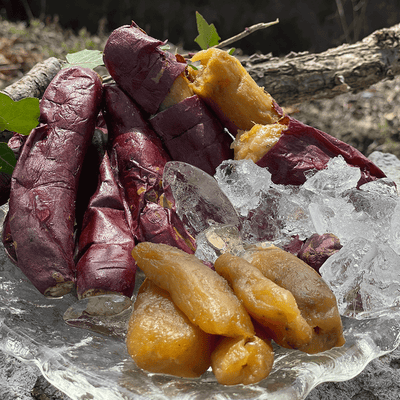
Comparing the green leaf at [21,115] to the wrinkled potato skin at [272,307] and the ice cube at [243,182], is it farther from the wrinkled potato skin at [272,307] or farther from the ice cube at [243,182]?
the wrinkled potato skin at [272,307]

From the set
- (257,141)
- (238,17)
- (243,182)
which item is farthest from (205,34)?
(238,17)

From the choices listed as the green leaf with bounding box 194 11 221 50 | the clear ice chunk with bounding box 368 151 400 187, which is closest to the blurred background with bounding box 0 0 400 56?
the clear ice chunk with bounding box 368 151 400 187

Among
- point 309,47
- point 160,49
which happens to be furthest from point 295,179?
point 309,47

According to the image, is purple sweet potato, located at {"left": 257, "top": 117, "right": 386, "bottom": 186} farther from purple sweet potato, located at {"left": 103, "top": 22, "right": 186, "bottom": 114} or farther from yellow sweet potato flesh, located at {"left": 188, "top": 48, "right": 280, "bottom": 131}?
purple sweet potato, located at {"left": 103, "top": 22, "right": 186, "bottom": 114}

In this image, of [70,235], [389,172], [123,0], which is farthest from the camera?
[123,0]

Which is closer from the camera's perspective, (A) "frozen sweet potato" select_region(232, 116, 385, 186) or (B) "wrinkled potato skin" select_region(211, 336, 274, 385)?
(B) "wrinkled potato skin" select_region(211, 336, 274, 385)

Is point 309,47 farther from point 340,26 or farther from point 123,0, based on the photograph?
point 123,0

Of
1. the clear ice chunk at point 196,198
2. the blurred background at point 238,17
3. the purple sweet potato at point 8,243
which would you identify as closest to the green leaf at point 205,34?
the clear ice chunk at point 196,198
